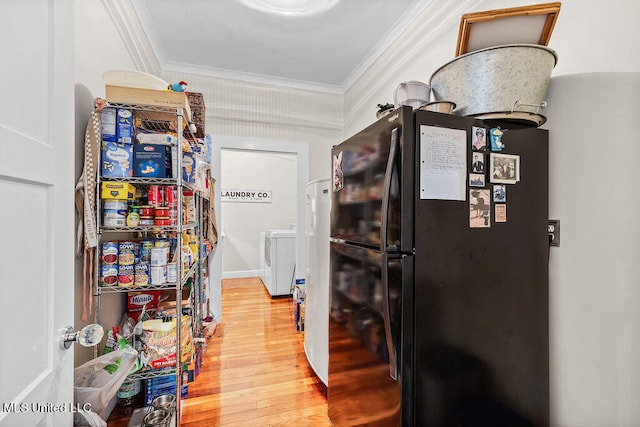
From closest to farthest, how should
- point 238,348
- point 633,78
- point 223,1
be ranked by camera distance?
point 633,78 < point 223,1 < point 238,348

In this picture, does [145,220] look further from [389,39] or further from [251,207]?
[251,207]

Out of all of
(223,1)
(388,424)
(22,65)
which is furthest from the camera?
(223,1)

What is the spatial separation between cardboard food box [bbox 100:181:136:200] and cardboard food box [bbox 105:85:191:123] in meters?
0.44

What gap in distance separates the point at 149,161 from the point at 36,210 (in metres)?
0.93

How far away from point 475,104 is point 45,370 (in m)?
1.63

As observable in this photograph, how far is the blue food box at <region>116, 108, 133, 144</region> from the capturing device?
1521mm

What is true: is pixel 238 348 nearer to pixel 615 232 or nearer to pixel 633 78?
pixel 615 232

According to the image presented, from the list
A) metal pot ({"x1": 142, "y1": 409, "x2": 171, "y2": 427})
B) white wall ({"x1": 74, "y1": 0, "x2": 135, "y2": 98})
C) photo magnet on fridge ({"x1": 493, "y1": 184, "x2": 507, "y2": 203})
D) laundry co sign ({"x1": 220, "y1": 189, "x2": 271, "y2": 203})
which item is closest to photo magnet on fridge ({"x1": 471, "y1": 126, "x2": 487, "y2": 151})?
photo magnet on fridge ({"x1": 493, "y1": 184, "x2": 507, "y2": 203})

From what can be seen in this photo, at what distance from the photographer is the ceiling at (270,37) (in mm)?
2148

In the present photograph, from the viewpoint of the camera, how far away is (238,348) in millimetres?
2695

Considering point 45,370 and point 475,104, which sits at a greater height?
point 475,104

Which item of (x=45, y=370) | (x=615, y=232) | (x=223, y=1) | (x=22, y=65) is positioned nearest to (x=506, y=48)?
(x=615, y=232)

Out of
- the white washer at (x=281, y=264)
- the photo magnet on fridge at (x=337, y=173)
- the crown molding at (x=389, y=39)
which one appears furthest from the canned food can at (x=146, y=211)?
the white washer at (x=281, y=264)

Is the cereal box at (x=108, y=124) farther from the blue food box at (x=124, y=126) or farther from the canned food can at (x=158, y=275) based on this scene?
the canned food can at (x=158, y=275)
